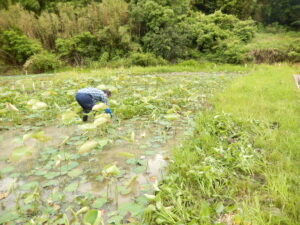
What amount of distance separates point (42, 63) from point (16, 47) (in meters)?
1.78

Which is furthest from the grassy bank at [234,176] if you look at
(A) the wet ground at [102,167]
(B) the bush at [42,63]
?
(B) the bush at [42,63]

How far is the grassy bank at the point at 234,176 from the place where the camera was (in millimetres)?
1274

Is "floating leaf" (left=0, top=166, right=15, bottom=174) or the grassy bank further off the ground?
the grassy bank

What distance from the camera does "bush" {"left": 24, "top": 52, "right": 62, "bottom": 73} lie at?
9.71m

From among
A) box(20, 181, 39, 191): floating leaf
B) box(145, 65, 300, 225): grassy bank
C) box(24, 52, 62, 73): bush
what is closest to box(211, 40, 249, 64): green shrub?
box(24, 52, 62, 73): bush

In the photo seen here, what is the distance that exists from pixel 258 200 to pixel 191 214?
43 cm

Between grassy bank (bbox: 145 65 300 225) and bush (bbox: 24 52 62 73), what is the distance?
9.15m

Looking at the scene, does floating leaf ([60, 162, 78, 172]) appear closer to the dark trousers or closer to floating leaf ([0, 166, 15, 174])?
floating leaf ([0, 166, 15, 174])

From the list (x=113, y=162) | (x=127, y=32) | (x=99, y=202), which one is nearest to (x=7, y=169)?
(x=113, y=162)

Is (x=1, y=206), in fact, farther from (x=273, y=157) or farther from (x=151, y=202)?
(x=273, y=157)

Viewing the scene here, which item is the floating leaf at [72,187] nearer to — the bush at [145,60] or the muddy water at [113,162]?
the muddy water at [113,162]

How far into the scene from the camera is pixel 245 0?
14.0m

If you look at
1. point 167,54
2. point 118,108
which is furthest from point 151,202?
point 167,54

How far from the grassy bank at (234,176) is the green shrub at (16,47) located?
1029cm
